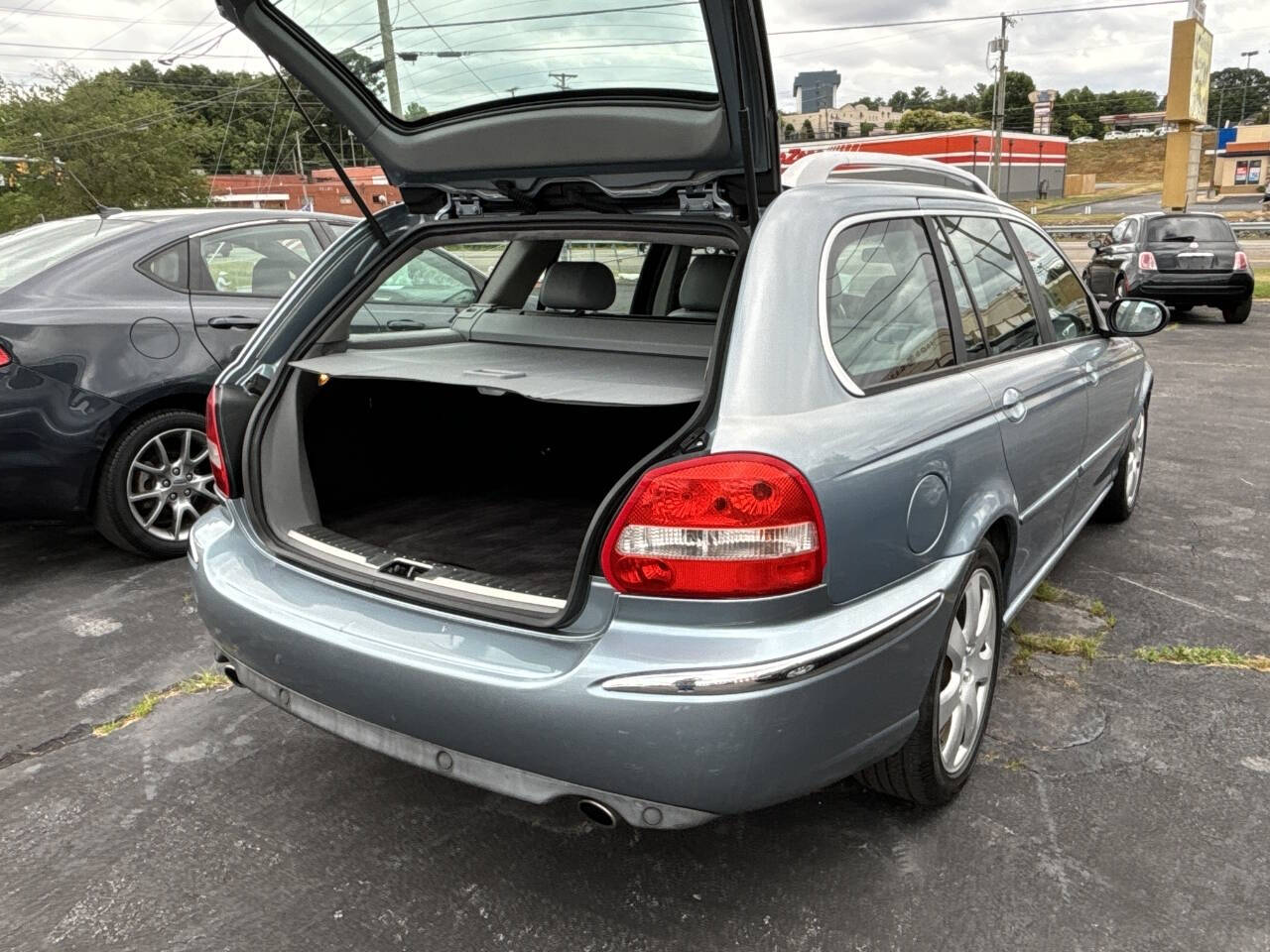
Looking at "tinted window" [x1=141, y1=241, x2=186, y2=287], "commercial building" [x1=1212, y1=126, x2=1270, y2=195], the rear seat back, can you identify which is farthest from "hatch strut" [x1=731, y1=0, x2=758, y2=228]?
"commercial building" [x1=1212, y1=126, x2=1270, y2=195]

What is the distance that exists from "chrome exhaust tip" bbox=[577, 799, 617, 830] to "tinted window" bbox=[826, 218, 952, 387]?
1052 millimetres

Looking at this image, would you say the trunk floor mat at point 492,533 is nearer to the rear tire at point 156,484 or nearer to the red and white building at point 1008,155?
the rear tire at point 156,484

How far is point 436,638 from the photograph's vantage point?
2.11m

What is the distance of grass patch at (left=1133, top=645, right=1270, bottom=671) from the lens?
133 inches

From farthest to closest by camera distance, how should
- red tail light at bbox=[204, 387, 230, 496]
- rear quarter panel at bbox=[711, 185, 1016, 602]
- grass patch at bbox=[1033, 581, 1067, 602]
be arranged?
1. grass patch at bbox=[1033, 581, 1067, 602]
2. red tail light at bbox=[204, 387, 230, 496]
3. rear quarter panel at bbox=[711, 185, 1016, 602]

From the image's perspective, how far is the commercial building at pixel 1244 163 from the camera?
67000 millimetres

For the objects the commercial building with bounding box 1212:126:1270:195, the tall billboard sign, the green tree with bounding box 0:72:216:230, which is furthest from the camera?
the commercial building with bounding box 1212:126:1270:195

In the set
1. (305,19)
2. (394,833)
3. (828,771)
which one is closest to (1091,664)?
(828,771)

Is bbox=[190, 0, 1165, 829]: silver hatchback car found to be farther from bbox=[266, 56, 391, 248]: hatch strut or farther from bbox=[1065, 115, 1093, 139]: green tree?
bbox=[1065, 115, 1093, 139]: green tree

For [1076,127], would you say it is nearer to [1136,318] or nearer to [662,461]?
[1136,318]

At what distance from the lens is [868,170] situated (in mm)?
2676

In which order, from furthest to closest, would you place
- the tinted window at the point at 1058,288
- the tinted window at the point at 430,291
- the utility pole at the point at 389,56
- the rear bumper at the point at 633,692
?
the tinted window at the point at 430,291, the tinted window at the point at 1058,288, the utility pole at the point at 389,56, the rear bumper at the point at 633,692

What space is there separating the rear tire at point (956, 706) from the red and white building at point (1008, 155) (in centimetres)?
5173

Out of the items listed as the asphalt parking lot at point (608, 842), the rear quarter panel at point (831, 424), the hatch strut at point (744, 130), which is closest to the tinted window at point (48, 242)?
the asphalt parking lot at point (608, 842)
